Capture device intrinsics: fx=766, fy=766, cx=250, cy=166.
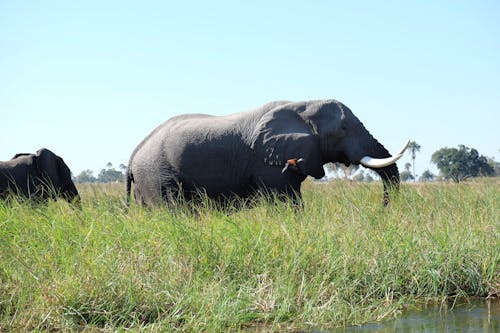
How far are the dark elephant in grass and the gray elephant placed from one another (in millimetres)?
2863

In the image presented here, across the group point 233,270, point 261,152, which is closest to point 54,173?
point 261,152

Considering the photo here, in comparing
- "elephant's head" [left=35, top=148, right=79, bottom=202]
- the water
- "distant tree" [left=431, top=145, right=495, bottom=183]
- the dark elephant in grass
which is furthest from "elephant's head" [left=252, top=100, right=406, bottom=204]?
"distant tree" [left=431, top=145, right=495, bottom=183]

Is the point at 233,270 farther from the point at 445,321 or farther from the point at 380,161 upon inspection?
the point at 380,161

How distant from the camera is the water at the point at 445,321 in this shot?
4.54m

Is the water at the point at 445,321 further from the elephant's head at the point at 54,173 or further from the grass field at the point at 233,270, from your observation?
the elephant's head at the point at 54,173

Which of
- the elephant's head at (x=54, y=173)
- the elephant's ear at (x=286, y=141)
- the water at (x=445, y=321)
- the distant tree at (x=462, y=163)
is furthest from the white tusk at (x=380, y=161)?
the distant tree at (x=462, y=163)

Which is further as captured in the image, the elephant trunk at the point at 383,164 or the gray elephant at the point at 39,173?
the gray elephant at the point at 39,173

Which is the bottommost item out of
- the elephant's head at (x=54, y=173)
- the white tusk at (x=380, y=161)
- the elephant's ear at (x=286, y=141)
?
the elephant's head at (x=54, y=173)

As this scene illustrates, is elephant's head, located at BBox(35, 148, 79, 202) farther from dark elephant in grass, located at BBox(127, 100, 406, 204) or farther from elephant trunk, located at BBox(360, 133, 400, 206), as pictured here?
elephant trunk, located at BBox(360, 133, 400, 206)

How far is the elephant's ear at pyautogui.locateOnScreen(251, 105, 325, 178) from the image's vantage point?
8602 millimetres

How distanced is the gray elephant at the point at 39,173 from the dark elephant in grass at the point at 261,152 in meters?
2.86

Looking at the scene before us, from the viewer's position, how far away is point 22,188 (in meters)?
11.2

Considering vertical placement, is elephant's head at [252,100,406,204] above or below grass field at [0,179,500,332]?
above

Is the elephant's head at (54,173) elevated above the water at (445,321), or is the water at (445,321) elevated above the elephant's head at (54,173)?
the elephant's head at (54,173)
